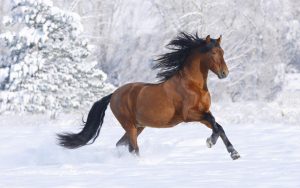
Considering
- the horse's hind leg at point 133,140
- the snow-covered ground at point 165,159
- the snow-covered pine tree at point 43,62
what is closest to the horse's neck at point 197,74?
the snow-covered ground at point 165,159

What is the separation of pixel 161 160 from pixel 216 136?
2.94 feet

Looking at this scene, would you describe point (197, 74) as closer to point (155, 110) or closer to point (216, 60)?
point (216, 60)

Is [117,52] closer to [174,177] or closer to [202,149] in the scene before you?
[202,149]

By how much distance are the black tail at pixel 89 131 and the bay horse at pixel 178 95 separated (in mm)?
32

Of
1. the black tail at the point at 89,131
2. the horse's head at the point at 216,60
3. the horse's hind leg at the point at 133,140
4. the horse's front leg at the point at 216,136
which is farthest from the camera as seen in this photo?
the black tail at the point at 89,131

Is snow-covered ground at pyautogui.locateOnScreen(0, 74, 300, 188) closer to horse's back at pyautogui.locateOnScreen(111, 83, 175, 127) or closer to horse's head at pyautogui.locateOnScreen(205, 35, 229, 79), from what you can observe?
horse's back at pyautogui.locateOnScreen(111, 83, 175, 127)

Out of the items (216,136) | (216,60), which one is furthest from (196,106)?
(216,60)

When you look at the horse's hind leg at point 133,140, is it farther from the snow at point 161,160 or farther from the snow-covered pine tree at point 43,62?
the snow-covered pine tree at point 43,62

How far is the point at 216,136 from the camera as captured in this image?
312 inches

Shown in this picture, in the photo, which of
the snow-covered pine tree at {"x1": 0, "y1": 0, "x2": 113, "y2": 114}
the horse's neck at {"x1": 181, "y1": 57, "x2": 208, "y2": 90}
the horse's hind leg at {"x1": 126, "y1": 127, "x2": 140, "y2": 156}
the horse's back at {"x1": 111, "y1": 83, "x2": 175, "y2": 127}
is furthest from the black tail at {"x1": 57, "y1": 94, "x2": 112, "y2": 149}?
the snow-covered pine tree at {"x1": 0, "y1": 0, "x2": 113, "y2": 114}

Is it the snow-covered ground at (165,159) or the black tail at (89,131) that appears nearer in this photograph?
the snow-covered ground at (165,159)

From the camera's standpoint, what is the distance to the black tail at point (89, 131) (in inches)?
378

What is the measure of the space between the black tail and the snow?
Answer: 0.21m

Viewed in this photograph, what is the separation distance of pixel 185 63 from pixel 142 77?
20628mm
